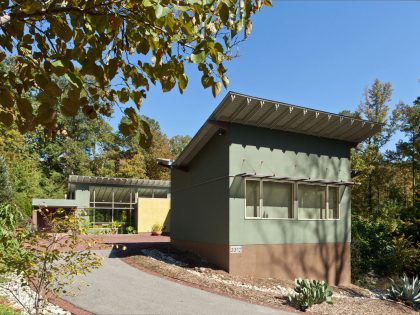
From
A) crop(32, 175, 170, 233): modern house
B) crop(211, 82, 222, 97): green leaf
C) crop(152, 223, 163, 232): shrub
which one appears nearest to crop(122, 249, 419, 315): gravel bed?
crop(211, 82, 222, 97): green leaf

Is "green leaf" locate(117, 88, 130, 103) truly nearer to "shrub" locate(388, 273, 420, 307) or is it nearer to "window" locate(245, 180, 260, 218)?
"window" locate(245, 180, 260, 218)

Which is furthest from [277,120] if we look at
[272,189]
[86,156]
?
[86,156]

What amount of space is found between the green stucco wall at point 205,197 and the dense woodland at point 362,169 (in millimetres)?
3287

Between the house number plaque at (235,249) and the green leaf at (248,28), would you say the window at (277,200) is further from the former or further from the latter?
the green leaf at (248,28)

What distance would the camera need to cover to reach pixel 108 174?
43.4m

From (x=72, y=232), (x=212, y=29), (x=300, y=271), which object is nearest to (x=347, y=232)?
(x=300, y=271)

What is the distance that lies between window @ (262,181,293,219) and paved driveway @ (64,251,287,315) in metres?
4.49

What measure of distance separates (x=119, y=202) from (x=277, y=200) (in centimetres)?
2090

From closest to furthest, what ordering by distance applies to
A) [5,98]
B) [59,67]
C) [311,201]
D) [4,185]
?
[59,67] < [5,98] < [311,201] < [4,185]

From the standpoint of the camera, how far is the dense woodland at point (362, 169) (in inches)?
708

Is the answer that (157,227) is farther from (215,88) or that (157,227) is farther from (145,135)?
(145,135)

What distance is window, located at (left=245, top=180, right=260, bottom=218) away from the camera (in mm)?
13812

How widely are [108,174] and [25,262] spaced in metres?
38.8

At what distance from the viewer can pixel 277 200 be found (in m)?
14.4
